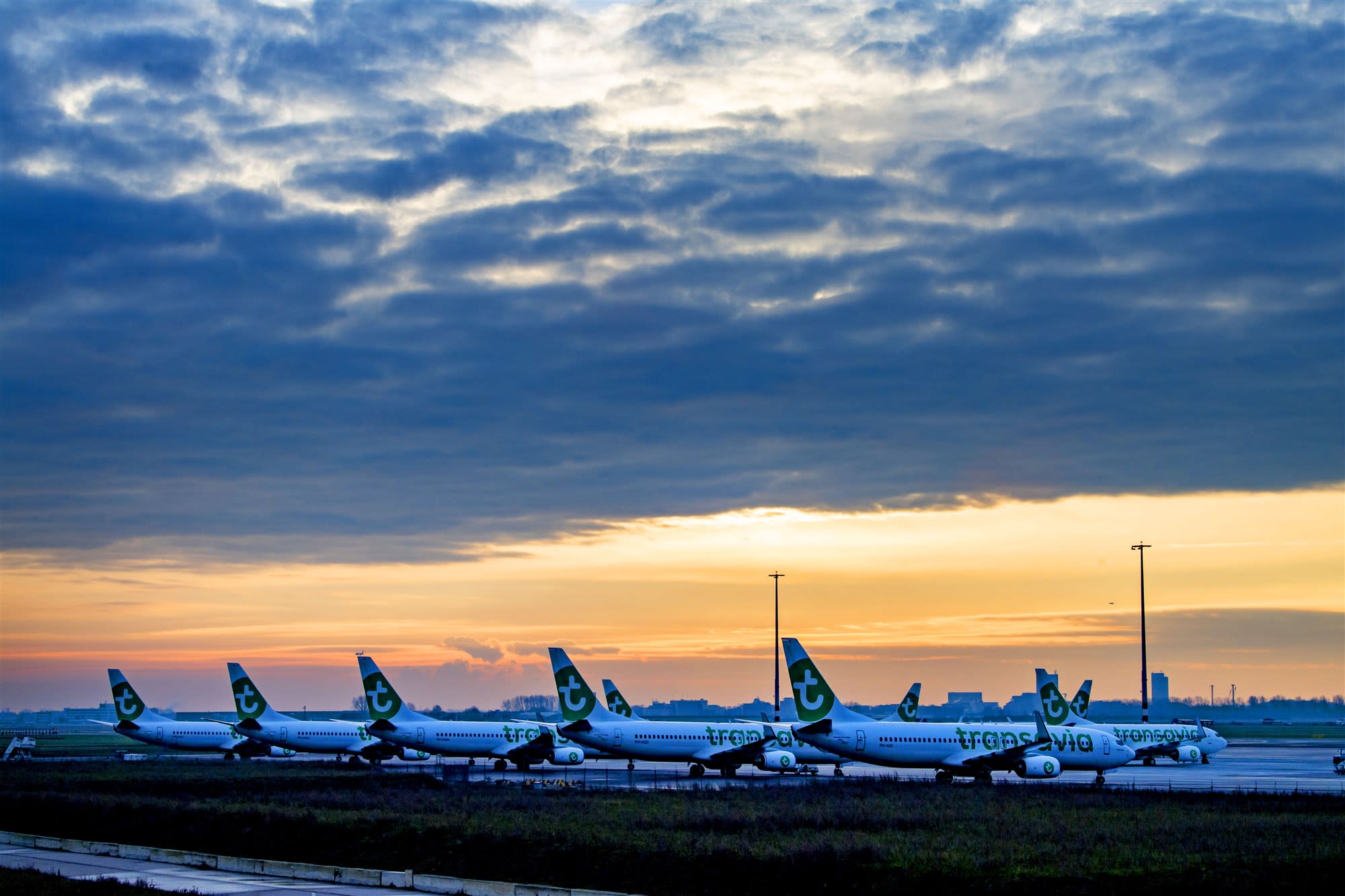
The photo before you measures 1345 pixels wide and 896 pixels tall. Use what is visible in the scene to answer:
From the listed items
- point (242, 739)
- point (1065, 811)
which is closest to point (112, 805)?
point (1065, 811)

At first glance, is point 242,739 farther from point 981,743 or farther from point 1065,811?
point 1065,811

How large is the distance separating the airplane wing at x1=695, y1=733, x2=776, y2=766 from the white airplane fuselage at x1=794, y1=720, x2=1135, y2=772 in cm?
1022

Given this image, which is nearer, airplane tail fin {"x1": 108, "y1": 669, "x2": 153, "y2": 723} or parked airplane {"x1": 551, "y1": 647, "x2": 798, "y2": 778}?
parked airplane {"x1": 551, "y1": 647, "x2": 798, "y2": 778}

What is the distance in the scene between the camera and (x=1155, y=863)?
102 ft

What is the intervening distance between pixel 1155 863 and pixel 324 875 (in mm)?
21293

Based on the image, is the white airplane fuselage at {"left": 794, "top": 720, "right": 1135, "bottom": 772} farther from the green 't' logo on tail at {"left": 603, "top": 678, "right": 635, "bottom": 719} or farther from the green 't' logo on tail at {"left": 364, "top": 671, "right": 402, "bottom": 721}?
the green 't' logo on tail at {"left": 364, "top": 671, "right": 402, "bottom": 721}

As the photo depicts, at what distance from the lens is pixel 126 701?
330ft

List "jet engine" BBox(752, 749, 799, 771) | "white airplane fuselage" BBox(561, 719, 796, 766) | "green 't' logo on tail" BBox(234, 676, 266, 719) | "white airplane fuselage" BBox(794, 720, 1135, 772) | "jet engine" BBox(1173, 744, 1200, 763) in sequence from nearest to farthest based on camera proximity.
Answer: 1. "white airplane fuselage" BBox(794, 720, 1135, 772)
2. "jet engine" BBox(752, 749, 799, 771)
3. "white airplane fuselage" BBox(561, 719, 796, 766)
4. "jet engine" BBox(1173, 744, 1200, 763)
5. "green 't' logo on tail" BBox(234, 676, 266, 719)

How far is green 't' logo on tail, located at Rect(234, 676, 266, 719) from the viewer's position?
98688 mm

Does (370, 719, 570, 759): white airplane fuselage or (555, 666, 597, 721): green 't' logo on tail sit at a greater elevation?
(555, 666, 597, 721): green 't' logo on tail

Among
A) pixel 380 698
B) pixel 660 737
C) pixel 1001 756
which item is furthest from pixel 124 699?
pixel 1001 756

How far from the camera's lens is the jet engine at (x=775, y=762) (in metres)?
76.6

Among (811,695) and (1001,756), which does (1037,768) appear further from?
(811,695)

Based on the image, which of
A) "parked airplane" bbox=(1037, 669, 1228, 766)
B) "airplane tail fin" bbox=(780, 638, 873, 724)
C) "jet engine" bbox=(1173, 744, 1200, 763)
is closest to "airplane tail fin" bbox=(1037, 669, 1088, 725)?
"parked airplane" bbox=(1037, 669, 1228, 766)
